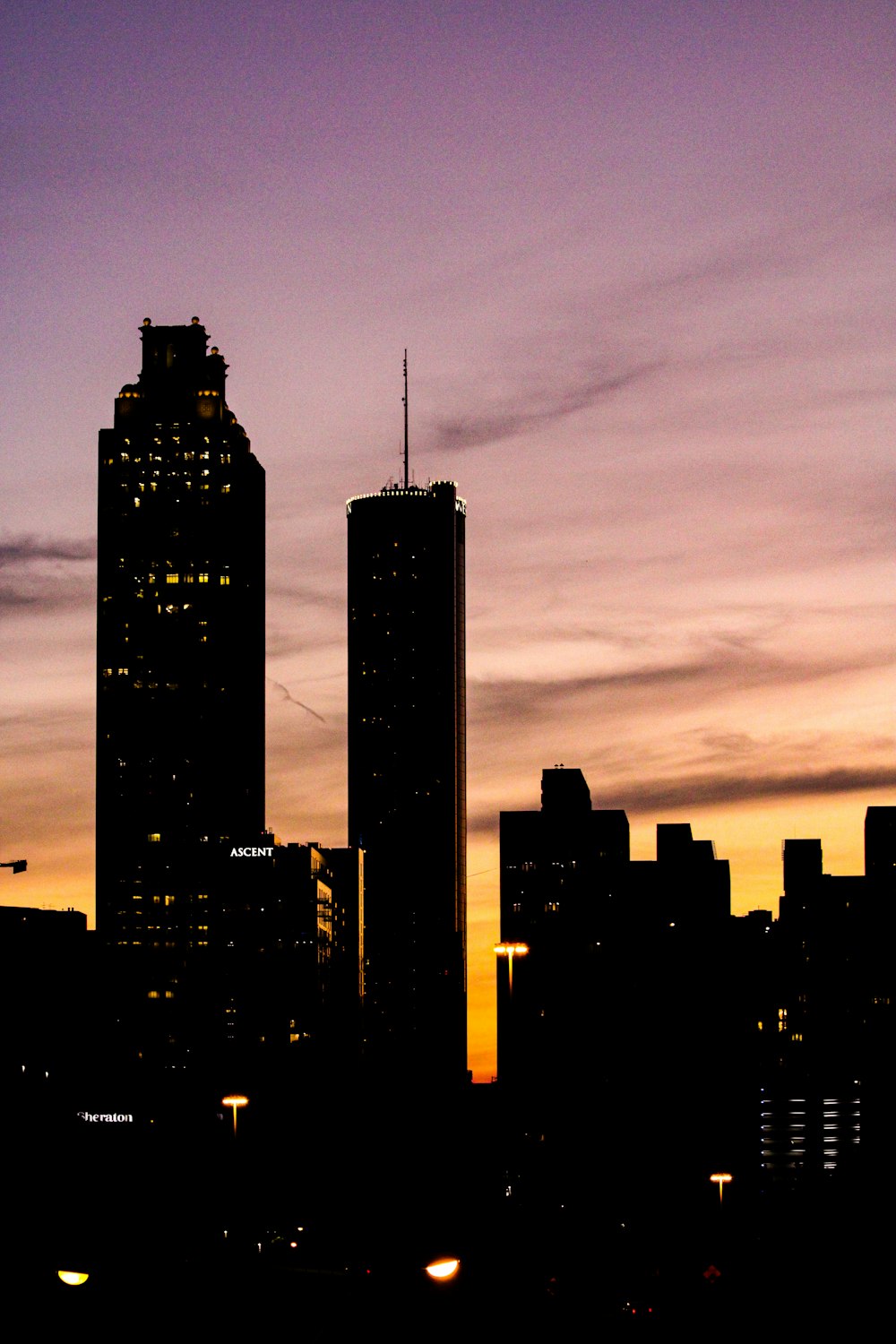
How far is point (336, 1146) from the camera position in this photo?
475 feet

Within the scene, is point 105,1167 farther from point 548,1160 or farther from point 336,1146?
point 548,1160

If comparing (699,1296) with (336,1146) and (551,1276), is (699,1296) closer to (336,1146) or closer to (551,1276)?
(551,1276)

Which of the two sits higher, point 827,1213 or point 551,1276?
point 551,1276

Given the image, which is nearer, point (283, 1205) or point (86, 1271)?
point (86, 1271)

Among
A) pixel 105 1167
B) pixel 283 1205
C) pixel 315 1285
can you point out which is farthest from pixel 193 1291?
pixel 283 1205

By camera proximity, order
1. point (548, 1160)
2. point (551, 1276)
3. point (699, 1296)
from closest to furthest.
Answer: point (699, 1296), point (551, 1276), point (548, 1160)

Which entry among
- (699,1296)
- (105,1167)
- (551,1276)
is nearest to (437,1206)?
(699,1296)

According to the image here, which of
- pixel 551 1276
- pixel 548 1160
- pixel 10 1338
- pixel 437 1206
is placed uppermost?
pixel 437 1206

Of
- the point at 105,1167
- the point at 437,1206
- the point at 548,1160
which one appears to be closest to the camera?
the point at 437,1206

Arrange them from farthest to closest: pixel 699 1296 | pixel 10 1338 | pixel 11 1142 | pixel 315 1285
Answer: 1. pixel 11 1142
2. pixel 699 1296
3. pixel 315 1285
4. pixel 10 1338

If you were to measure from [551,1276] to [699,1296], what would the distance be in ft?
41.7

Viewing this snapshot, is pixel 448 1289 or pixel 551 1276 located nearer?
pixel 448 1289

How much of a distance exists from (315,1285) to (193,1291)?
202 centimetres

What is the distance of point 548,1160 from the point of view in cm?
19162
